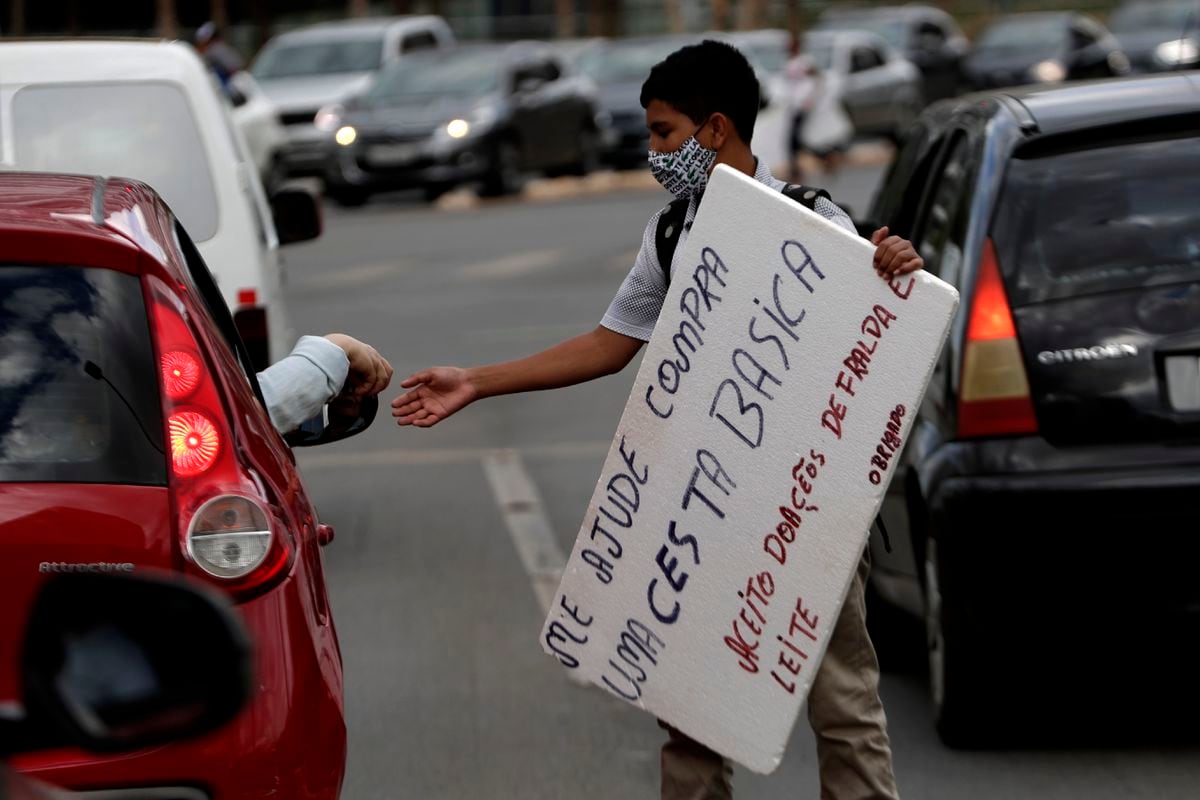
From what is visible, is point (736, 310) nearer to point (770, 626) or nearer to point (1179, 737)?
point (770, 626)

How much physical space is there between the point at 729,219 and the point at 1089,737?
7.96ft

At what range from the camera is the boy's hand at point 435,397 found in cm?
468

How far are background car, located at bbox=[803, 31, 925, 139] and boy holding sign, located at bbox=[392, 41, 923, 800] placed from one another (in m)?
29.8

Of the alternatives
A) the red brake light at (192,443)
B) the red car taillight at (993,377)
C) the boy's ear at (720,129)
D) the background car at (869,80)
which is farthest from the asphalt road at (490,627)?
the background car at (869,80)

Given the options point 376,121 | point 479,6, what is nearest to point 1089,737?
point 376,121

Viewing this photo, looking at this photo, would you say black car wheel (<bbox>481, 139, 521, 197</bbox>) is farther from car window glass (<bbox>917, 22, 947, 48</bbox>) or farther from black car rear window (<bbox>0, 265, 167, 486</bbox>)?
black car rear window (<bbox>0, 265, 167, 486</bbox>)

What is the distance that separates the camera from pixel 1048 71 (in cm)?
3597

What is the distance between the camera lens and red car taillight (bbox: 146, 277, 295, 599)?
3.79 meters

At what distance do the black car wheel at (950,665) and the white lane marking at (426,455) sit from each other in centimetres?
498

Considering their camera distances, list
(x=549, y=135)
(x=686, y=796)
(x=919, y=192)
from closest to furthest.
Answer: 1. (x=686, y=796)
2. (x=919, y=192)
3. (x=549, y=135)

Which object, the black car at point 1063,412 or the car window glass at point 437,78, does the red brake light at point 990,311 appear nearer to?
the black car at point 1063,412

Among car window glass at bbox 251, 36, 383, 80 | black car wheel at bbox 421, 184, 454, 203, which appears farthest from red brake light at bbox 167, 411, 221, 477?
car window glass at bbox 251, 36, 383, 80

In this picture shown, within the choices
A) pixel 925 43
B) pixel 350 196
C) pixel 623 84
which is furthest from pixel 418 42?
pixel 925 43

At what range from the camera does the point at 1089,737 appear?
6086 mm
